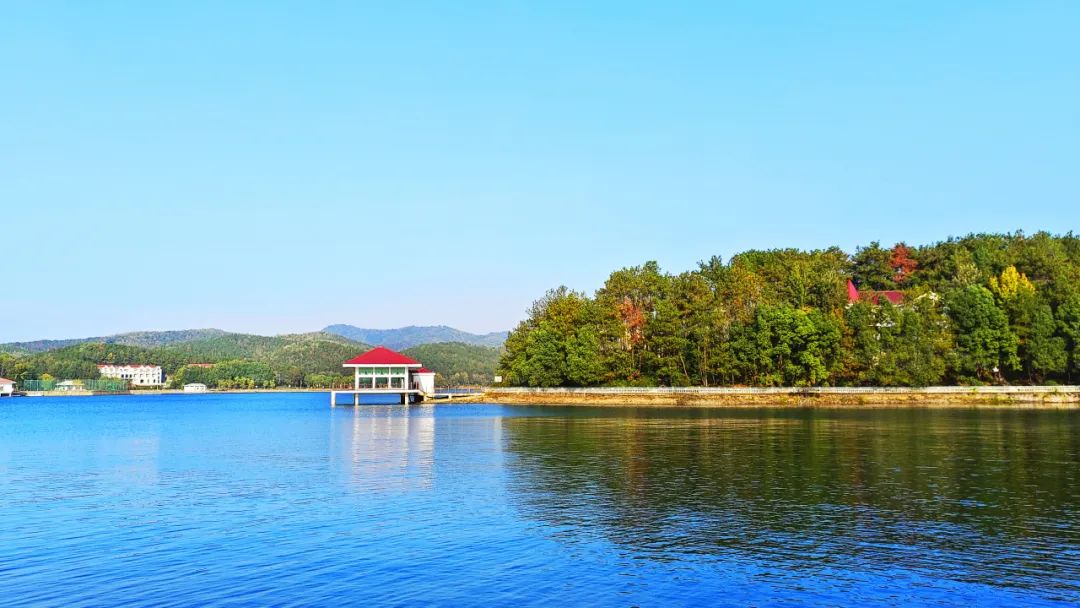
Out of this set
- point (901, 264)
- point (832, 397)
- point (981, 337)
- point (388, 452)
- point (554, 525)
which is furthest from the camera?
point (901, 264)

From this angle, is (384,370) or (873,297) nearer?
(873,297)

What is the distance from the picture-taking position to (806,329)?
103000 millimetres

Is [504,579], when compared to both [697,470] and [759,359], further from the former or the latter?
[759,359]

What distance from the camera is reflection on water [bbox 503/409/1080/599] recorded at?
20938mm

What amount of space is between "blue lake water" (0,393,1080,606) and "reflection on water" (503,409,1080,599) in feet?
0.42

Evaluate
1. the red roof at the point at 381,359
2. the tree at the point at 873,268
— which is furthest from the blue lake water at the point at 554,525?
the tree at the point at 873,268

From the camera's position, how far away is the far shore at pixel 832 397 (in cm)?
9550

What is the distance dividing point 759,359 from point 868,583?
300ft

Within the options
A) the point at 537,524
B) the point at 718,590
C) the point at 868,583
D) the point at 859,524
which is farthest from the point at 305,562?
the point at 859,524

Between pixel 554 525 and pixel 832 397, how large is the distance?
275 ft

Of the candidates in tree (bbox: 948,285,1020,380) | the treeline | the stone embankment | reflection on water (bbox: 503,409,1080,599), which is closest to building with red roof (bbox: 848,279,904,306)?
the treeline

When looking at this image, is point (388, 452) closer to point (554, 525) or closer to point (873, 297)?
point (554, 525)

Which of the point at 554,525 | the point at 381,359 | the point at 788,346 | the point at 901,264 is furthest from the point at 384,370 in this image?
the point at 554,525

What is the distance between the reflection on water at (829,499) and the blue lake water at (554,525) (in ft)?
0.42
